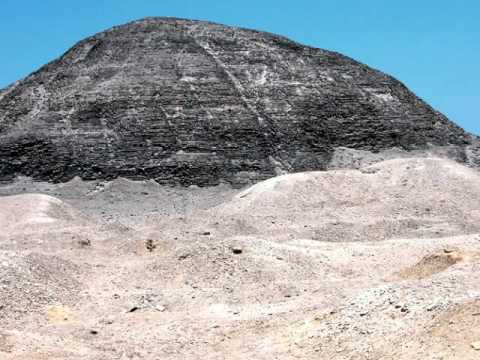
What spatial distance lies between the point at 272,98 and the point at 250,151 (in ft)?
13.2

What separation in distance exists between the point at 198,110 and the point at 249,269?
22136mm

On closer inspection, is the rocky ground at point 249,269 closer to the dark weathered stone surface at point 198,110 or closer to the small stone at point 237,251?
the small stone at point 237,251

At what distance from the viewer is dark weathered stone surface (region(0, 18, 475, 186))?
1502 inches

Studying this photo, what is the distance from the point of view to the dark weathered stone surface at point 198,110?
125 feet

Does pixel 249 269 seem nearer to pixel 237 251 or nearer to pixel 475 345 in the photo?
pixel 237 251

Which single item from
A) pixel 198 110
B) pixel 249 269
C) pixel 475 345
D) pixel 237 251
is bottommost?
pixel 475 345

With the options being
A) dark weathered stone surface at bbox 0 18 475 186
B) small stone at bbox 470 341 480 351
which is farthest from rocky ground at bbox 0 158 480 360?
dark weathered stone surface at bbox 0 18 475 186

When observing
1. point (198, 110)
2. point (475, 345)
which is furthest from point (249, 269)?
point (198, 110)

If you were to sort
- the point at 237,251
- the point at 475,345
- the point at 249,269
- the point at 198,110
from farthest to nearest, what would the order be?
the point at 198,110 → the point at 237,251 → the point at 249,269 → the point at 475,345

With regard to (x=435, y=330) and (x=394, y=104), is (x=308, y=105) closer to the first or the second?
(x=394, y=104)

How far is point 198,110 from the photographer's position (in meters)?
40.4

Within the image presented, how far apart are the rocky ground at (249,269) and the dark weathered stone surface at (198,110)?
6.46 ft

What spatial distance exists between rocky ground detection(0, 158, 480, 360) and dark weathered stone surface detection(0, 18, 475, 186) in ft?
6.46

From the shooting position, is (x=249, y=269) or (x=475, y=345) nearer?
(x=475, y=345)
